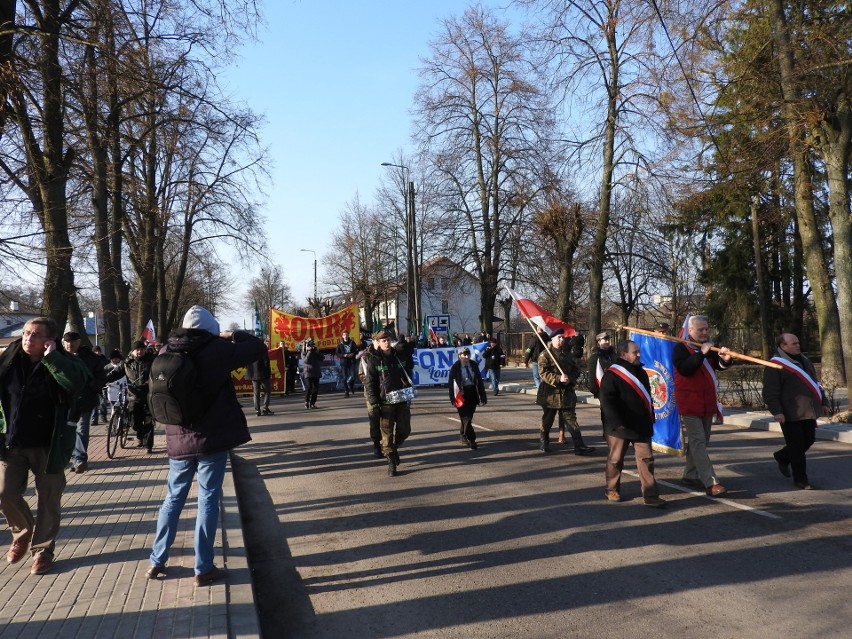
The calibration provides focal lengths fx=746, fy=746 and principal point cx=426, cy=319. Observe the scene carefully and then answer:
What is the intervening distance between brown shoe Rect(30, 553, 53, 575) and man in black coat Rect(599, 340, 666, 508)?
17.2 feet

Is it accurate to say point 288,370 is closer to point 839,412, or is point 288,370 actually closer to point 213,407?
point 839,412

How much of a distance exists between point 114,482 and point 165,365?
206 inches

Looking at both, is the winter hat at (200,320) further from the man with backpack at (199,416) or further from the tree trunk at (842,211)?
the tree trunk at (842,211)

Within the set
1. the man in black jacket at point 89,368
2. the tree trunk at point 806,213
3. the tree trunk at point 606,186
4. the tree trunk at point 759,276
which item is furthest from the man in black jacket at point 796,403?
the tree trunk at point 759,276

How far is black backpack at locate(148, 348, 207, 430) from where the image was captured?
194 inches

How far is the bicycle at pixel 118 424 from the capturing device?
11602 millimetres

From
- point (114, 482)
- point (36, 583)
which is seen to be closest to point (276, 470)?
point (114, 482)

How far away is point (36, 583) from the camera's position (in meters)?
5.27

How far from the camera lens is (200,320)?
5.20 m

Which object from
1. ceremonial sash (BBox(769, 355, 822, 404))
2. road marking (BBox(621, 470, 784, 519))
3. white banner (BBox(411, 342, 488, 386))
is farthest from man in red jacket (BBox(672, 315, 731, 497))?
white banner (BBox(411, 342, 488, 386))

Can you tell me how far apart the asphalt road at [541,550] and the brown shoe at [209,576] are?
1.14 feet

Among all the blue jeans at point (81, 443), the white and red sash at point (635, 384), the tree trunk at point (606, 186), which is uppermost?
the tree trunk at point (606, 186)

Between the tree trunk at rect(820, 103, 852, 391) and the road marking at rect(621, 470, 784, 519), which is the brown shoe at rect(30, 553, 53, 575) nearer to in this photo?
the road marking at rect(621, 470, 784, 519)

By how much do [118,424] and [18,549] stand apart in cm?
644
